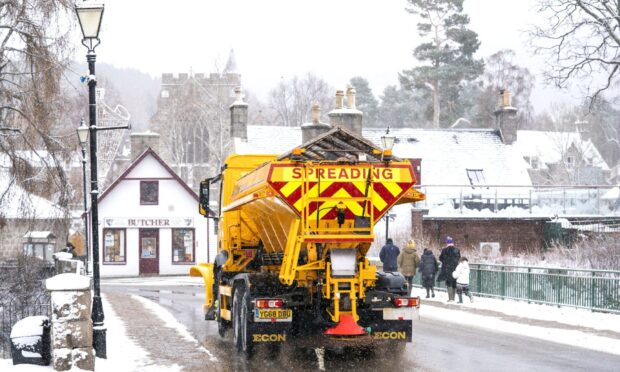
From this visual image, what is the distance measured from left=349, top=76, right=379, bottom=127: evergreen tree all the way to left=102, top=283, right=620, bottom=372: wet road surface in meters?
88.7

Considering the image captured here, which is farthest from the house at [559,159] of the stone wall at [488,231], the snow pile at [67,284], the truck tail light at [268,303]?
the snow pile at [67,284]

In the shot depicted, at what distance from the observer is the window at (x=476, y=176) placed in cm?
4888

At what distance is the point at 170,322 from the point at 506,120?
115ft

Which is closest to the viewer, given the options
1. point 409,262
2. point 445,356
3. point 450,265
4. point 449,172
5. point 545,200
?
point 445,356

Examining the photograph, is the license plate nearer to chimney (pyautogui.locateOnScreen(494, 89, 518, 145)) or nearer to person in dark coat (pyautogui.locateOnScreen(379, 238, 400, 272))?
person in dark coat (pyautogui.locateOnScreen(379, 238, 400, 272))

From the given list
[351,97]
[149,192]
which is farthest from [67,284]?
[149,192]

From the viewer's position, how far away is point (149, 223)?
50000 mm

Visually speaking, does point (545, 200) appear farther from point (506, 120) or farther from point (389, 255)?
point (389, 255)

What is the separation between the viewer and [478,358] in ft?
44.4

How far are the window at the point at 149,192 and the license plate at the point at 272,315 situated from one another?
37465 mm

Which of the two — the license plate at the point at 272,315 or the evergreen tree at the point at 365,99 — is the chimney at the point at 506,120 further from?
the evergreen tree at the point at 365,99

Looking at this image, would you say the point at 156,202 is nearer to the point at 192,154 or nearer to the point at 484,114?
the point at 192,154

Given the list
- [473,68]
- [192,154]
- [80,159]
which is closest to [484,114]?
[473,68]

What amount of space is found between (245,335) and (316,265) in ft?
6.36
